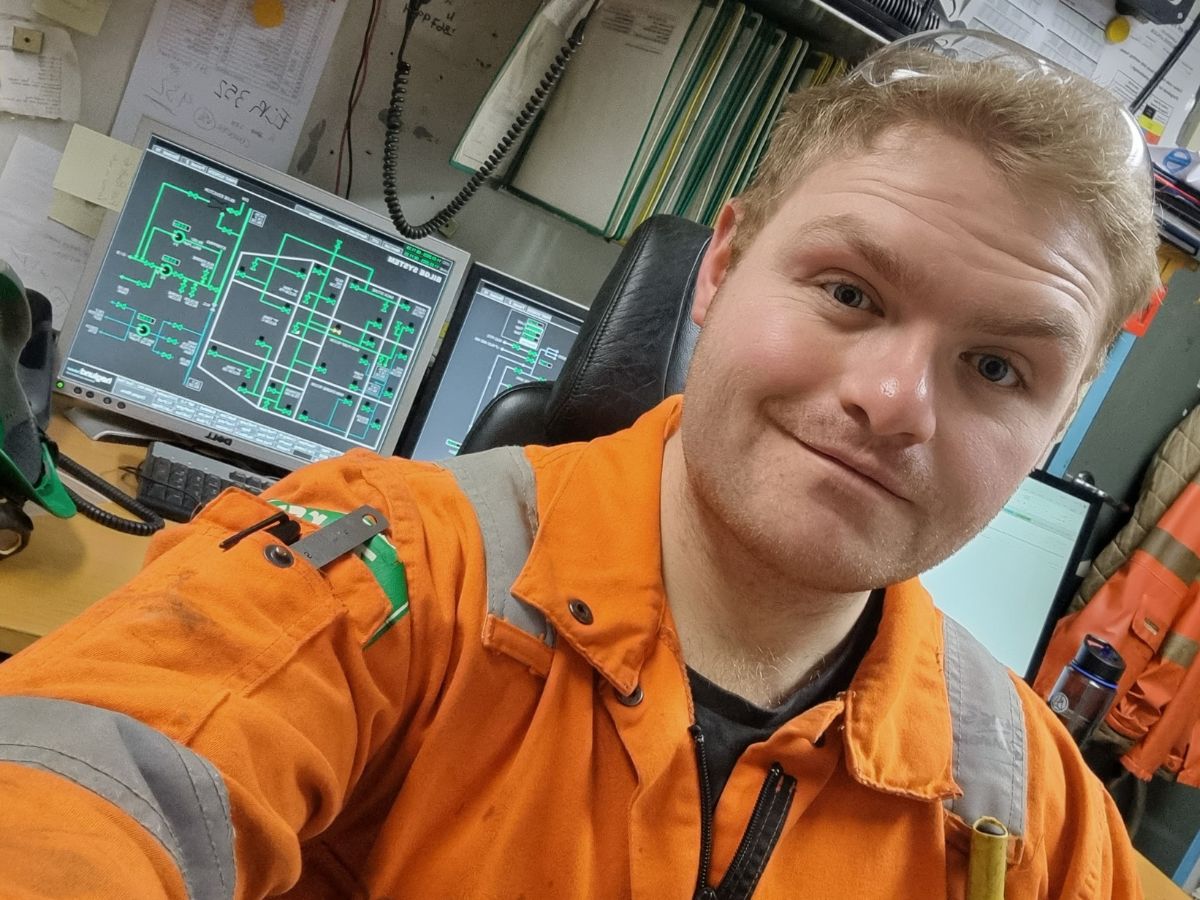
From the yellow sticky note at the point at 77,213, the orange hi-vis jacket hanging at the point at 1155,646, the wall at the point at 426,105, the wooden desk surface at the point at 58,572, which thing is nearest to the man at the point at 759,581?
the wooden desk surface at the point at 58,572

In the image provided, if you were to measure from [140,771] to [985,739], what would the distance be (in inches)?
28.0

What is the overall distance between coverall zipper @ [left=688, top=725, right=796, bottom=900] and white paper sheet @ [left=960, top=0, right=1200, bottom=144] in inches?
55.9

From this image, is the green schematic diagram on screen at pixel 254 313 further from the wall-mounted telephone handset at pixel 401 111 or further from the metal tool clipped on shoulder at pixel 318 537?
the metal tool clipped on shoulder at pixel 318 537

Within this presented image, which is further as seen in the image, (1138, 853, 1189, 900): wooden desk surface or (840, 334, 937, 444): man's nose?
(1138, 853, 1189, 900): wooden desk surface

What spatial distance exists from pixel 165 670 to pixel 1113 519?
88.0 inches

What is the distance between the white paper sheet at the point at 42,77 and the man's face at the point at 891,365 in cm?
115

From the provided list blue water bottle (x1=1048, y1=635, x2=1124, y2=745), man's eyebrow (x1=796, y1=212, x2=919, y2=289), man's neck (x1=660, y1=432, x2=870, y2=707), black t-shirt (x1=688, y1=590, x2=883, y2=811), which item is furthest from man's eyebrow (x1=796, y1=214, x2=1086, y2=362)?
blue water bottle (x1=1048, y1=635, x2=1124, y2=745)

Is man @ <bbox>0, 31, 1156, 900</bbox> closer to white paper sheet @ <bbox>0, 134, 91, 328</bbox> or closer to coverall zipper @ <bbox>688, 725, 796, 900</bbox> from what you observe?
coverall zipper @ <bbox>688, 725, 796, 900</bbox>

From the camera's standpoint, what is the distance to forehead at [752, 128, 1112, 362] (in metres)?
0.67

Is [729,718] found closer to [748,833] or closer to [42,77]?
[748,833]

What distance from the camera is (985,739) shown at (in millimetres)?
768

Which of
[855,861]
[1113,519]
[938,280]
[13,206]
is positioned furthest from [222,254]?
[1113,519]

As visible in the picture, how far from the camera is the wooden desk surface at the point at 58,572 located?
780mm

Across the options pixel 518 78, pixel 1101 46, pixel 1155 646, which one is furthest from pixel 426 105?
pixel 1155 646
